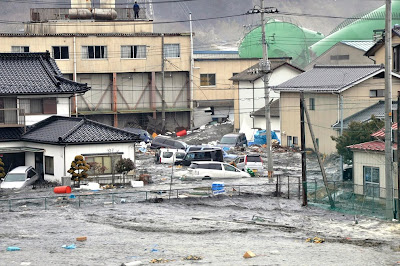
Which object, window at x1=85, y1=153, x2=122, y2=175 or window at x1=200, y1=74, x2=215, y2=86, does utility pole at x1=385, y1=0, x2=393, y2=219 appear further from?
window at x1=200, y1=74, x2=215, y2=86

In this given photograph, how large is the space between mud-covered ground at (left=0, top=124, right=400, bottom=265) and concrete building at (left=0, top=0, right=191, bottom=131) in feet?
106

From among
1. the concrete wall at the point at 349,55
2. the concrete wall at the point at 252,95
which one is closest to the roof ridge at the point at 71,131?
the concrete wall at the point at 252,95

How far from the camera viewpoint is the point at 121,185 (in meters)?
39.4

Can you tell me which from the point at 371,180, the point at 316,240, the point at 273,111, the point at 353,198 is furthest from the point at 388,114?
the point at 273,111

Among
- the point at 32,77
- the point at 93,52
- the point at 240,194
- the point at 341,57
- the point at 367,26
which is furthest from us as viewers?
the point at 367,26

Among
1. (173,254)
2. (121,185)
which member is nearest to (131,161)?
(121,185)

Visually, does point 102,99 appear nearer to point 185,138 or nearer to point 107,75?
point 107,75

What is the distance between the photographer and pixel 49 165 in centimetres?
4116

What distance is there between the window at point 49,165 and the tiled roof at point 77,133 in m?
0.99

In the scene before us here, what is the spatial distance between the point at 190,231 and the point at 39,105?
2019 centimetres

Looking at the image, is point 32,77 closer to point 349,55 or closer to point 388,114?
point 388,114

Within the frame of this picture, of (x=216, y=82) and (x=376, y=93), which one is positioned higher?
(x=216, y=82)

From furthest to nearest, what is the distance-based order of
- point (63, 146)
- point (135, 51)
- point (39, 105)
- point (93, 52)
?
1. point (135, 51)
2. point (93, 52)
3. point (39, 105)
4. point (63, 146)

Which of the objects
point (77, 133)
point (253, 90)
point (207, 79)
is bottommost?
point (77, 133)
